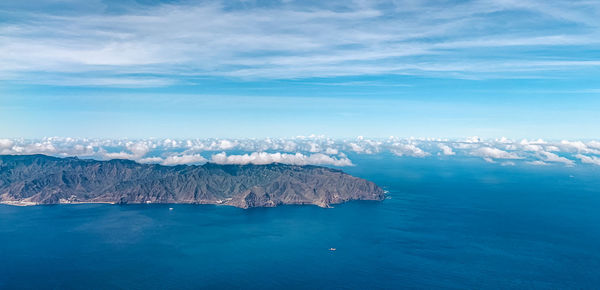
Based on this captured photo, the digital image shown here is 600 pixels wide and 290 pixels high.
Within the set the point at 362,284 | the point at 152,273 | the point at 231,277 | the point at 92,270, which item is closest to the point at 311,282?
the point at 362,284

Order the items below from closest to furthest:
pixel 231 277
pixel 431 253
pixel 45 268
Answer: pixel 231 277 → pixel 45 268 → pixel 431 253

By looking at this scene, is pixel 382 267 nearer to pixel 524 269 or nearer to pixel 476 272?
pixel 476 272

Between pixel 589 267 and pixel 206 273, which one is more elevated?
pixel 589 267

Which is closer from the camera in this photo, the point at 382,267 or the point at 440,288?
the point at 440,288

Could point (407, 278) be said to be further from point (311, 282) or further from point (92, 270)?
point (92, 270)

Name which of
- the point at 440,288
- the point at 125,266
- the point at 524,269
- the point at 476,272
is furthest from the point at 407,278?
the point at 125,266

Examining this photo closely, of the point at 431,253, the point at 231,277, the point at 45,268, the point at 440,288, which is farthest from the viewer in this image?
the point at 431,253

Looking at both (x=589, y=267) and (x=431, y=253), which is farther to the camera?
(x=431, y=253)

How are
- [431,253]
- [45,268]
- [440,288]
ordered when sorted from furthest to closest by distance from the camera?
[431,253] < [45,268] < [440,288]

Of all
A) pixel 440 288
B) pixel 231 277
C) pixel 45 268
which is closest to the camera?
pixel 440 288
